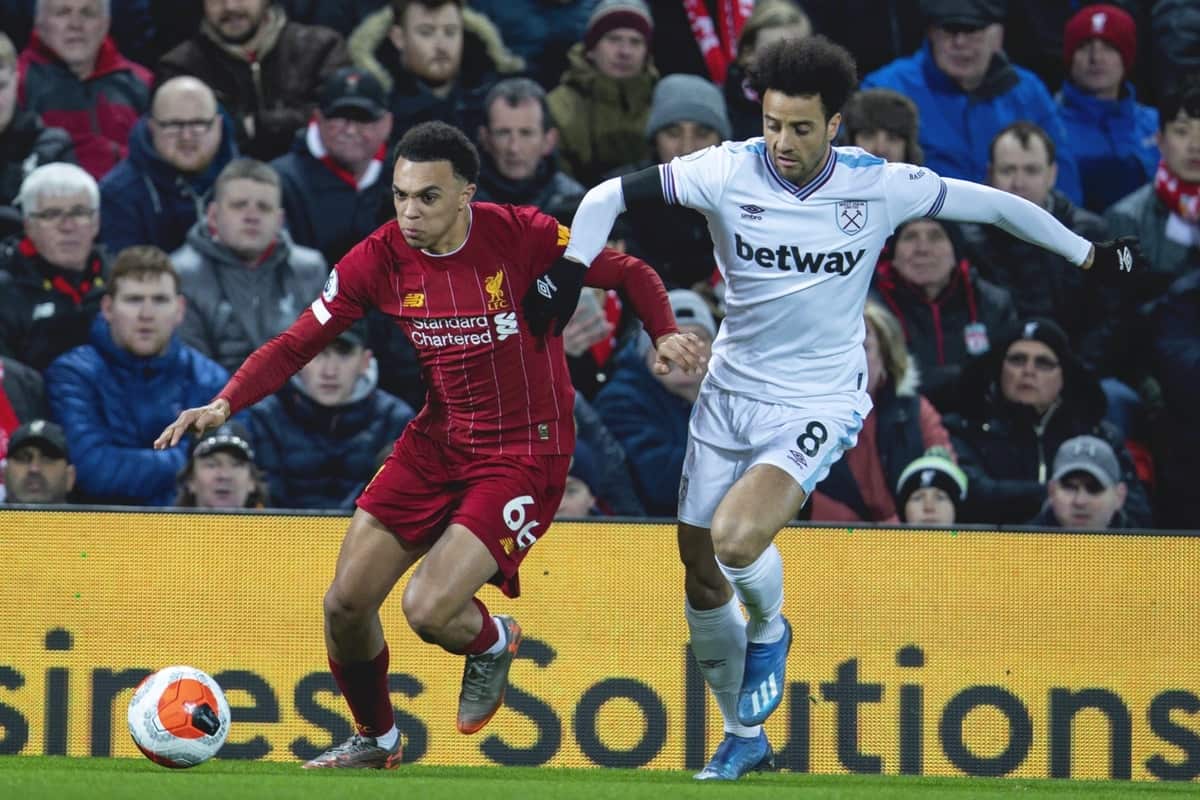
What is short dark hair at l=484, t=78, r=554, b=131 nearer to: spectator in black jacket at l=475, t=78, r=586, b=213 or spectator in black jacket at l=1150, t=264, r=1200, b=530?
spectator in black jacket at l=475, t=78, r=586, b=213

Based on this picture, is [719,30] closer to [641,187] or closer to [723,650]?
[641,187]

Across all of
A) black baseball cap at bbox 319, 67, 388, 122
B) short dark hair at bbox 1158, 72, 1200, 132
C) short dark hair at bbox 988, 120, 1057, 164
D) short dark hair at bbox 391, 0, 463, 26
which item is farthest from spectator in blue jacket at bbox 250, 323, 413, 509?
short dark hair at bbox 1158, 72, 1200, 132

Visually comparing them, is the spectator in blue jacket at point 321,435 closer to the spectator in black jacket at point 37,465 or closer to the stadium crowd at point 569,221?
the stadium crowd at point 569,221

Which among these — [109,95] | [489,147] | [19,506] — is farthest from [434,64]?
[19,506]

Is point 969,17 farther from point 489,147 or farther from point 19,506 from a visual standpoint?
point 19,506

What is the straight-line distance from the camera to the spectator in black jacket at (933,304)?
10211mm

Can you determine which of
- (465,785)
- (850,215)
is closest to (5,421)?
(465,785)

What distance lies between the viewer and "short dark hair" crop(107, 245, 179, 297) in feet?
30.5

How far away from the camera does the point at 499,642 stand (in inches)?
289

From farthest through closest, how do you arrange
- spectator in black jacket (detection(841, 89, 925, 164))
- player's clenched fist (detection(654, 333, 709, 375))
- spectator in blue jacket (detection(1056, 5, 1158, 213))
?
spectator in blue jacket (detection(1056, 5, 1158, 213)), spectator in black jacket (detection(841, 89, 925, 164)), player's clenched fist (detection(654, 333, 709, 375))

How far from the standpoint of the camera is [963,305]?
33.8ft

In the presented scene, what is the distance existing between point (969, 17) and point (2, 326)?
542 cm

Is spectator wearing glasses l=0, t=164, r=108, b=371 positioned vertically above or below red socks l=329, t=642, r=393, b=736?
above

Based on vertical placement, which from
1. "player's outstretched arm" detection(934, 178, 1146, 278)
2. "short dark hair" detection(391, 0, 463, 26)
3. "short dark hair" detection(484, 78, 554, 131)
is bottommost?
"player's outstretched arm" detection(934, 178, 1146, 278)
